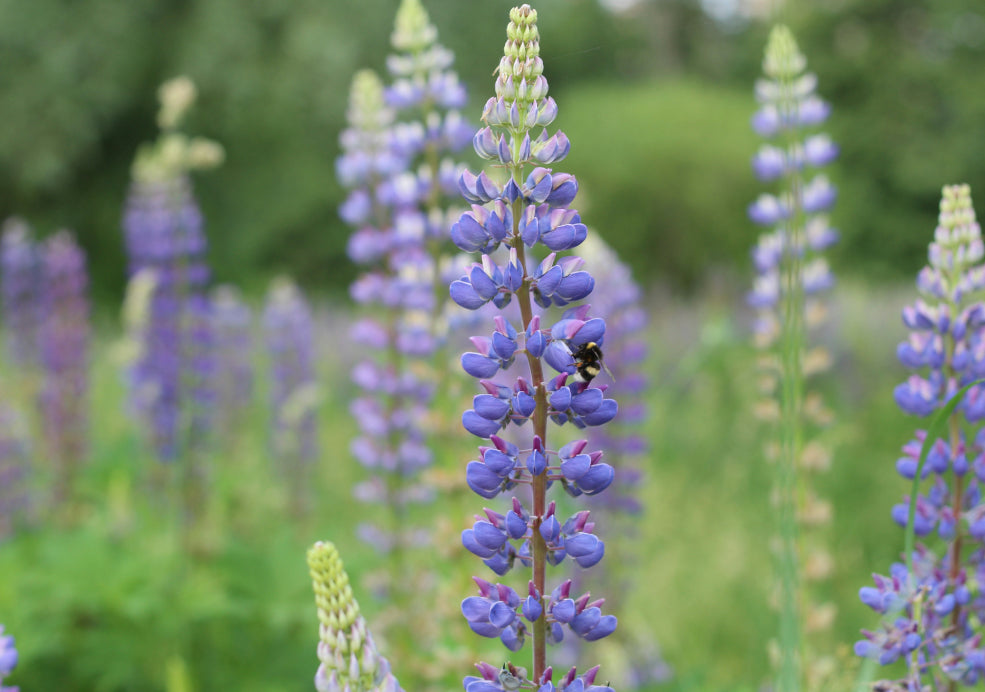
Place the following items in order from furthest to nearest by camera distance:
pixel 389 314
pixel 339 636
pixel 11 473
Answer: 1. pixel 11 473
2. pixel 389 314
3. pixel 339 636

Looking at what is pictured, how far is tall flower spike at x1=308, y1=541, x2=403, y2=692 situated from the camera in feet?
3.74

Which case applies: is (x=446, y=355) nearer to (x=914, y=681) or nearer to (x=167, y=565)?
(x=167, y=565)

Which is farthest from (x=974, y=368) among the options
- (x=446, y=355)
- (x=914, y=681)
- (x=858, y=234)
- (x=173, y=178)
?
(x=858, y=234)

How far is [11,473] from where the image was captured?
167 inches

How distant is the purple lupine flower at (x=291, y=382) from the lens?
5367 mm

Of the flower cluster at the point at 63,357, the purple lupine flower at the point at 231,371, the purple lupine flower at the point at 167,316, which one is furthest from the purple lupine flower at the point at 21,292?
the purple lupine flower at the point at 231,371

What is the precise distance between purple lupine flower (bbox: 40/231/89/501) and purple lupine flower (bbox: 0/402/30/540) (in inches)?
6.4

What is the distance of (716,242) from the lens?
1539 cm

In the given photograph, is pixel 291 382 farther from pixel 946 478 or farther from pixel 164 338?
pixel 946 478

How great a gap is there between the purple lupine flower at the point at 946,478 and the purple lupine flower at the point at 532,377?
1.72 feet

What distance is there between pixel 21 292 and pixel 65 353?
0.83m

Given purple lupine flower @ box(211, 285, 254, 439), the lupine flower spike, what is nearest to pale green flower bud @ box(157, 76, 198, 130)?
the lupine flower spike

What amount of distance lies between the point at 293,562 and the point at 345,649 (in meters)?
2.40

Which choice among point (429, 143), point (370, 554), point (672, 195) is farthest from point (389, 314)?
point (672, 195)
